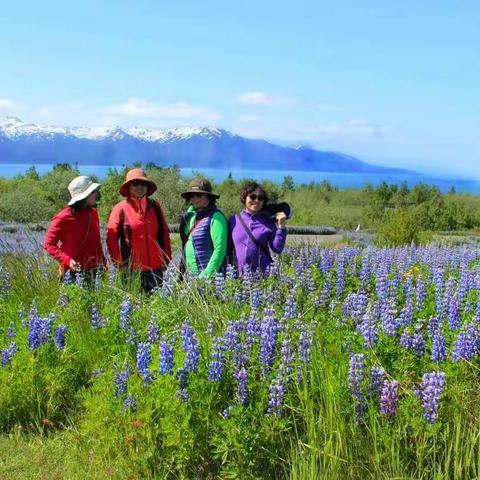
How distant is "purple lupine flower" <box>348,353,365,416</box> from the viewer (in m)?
3.28

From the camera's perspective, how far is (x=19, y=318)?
5.34m

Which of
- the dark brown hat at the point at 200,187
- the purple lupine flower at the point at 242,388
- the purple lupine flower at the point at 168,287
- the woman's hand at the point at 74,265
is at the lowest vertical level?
the purple lupine flower at the point at 242,388

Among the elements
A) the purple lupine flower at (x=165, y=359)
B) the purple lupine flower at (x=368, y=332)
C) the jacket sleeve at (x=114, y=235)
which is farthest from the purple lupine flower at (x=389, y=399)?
the jacket sleeve at (x=114, y=235)

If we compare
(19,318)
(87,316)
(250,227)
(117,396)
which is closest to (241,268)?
(250,227)

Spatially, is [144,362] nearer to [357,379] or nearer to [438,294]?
[357,379]

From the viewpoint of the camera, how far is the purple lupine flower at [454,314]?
405 cm

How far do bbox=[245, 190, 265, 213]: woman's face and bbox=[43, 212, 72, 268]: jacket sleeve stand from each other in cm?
164

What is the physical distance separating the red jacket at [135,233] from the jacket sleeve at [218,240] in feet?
1.70

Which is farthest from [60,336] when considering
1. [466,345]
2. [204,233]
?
[466,345]

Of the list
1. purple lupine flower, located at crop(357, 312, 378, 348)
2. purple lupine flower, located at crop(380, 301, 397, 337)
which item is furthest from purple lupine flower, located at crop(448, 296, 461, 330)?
purple lupine flower, located at crop(357, 312, 378, 348)

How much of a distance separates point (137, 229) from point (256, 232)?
1.11 meters

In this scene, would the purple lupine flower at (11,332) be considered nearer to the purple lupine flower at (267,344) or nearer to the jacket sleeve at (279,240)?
the purple lupine flower at (267,344)

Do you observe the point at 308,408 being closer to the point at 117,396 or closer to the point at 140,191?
the point at 117,396

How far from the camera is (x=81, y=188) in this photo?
604 centimetres
